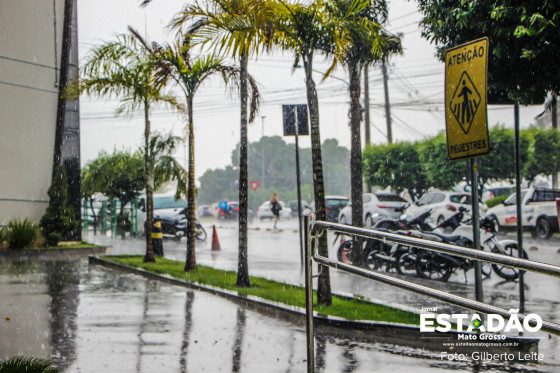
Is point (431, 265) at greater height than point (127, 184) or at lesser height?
lesser

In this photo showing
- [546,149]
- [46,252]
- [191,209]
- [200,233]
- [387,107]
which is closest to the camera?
[191,209]

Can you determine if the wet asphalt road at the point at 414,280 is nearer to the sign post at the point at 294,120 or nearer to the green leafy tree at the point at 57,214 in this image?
the green leafy tree at the point at 57,214

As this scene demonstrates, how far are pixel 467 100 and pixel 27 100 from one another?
1445 centimetres

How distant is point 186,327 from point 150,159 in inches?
306

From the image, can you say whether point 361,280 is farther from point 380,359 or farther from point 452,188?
point 452,188

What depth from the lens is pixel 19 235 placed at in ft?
51.2

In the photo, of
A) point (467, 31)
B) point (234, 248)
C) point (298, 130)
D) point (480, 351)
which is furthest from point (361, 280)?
point (234, 248)

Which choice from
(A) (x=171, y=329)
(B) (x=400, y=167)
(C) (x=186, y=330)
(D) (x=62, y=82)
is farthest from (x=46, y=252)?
(B) (x=400, y=167)

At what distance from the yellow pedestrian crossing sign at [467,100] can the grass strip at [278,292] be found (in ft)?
7.36

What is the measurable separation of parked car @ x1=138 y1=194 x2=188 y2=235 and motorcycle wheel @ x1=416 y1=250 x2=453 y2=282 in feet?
43.9

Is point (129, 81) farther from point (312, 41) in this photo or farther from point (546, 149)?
point (546, 149)

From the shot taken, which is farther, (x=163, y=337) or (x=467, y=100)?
(x=163, y=337)

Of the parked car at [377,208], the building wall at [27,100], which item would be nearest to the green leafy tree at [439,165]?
the parked car at [377,208]

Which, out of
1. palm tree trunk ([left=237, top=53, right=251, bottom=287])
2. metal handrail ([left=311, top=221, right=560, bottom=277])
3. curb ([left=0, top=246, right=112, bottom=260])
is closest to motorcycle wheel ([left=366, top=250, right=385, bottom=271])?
palm tree trunk ([left=237, top=53, right=251, bottom=287])
